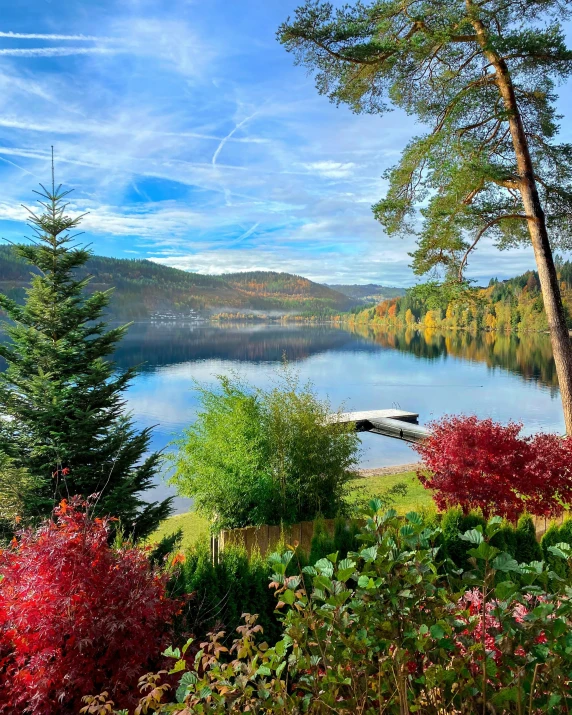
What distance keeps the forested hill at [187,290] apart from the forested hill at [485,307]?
14.6 metres

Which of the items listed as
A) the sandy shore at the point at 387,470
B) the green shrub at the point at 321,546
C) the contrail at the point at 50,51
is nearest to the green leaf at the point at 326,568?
the green shrub at the point at 321,546

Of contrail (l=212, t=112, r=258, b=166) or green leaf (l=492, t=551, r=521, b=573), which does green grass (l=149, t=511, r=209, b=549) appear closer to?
green leaf (l=492, t=551, r=521, b=573)

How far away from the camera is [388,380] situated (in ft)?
107

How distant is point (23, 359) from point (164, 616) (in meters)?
5.83

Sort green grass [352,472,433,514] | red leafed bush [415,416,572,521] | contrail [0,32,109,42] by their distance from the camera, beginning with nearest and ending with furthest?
red leafed bush [415,416,572,521]
green grass [352,472,433,514]
contrail [0,32,109,42]

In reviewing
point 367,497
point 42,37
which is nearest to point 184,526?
point 367,497

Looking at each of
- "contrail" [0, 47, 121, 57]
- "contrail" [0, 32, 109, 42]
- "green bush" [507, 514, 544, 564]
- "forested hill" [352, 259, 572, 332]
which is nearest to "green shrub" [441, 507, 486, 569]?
"green bush" [507, 514, 544, 564]

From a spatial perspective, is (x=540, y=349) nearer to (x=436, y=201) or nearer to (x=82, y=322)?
(x=436, y=201)

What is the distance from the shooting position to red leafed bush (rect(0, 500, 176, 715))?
2121 millimetres

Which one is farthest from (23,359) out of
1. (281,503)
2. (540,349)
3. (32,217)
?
(540,349)

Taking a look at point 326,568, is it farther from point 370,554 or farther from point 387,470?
point 387,470

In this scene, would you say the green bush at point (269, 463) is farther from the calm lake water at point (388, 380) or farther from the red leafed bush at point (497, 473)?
the calm lake water at point (388, 380)

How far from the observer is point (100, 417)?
23.8 ft

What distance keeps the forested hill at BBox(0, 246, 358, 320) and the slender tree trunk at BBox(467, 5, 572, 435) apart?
3699 cm
